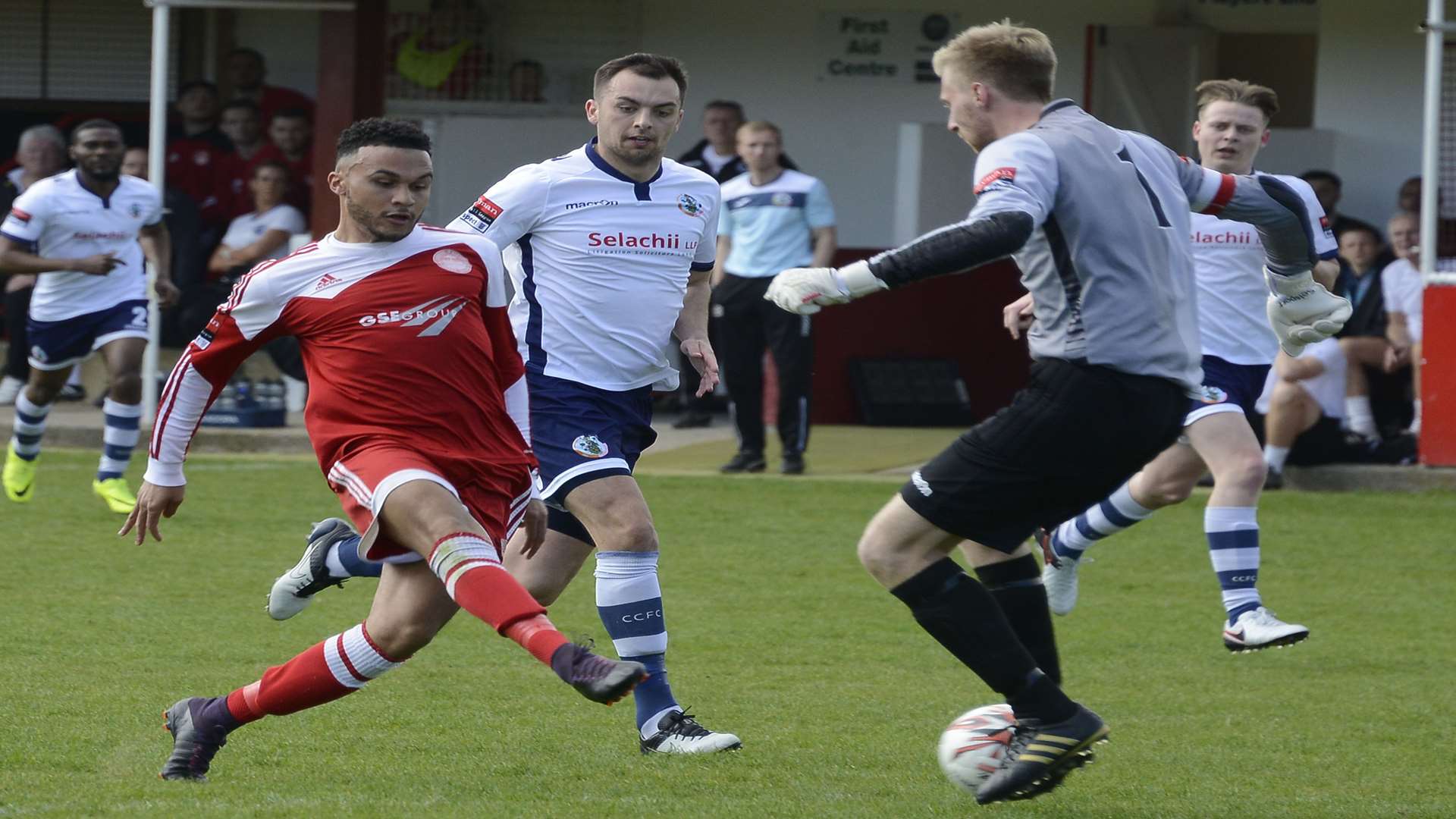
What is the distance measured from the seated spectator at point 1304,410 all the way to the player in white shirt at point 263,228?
6.77m

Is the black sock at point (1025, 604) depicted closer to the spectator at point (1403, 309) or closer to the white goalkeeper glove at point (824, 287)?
the white goalkeeper glove at point (824, 287)

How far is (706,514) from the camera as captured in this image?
1073cm

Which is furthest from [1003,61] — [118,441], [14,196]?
[14,196]

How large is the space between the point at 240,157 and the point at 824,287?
39.3ft

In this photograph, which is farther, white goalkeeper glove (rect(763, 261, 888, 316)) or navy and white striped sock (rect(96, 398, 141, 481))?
navy and white striped sock (rect(96, 398, 141, 481))

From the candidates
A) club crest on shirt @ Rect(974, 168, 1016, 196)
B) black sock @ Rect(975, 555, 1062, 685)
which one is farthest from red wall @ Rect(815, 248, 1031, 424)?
club crest on shirt @ Rect(974, 168, 1016, 196)

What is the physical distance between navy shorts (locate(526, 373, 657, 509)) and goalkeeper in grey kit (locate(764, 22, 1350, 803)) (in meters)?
1.06

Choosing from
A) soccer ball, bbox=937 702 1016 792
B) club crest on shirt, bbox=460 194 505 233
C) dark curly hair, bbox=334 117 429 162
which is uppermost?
dark curly hair, bbox=334 117 429 162

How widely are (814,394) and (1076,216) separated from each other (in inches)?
416

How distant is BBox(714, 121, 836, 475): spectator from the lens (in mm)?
12398

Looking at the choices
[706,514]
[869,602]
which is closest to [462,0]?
[706,514]

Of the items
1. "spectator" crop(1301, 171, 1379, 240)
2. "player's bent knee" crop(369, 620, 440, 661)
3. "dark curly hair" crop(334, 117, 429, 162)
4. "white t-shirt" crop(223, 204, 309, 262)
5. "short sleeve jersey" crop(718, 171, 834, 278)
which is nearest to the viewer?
"player's bent knee" crop(369, 620, 440, 661)

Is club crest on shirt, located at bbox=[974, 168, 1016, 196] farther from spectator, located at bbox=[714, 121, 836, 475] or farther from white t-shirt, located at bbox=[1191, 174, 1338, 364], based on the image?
spectator, located at bbox=[714, 121, 836, 475]

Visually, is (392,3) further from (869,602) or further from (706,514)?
(869,602)
